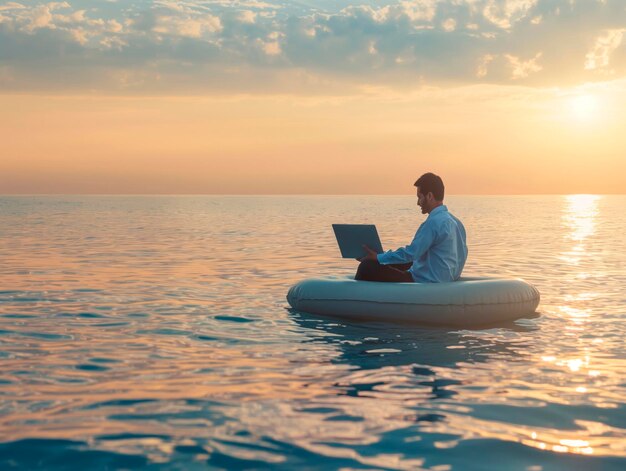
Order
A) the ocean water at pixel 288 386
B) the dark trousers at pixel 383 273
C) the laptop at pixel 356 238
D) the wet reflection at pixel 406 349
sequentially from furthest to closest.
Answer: the dark trousers at pixel 383 273
the laptop at pixel 356 238
the wet reflection at pixel 406 349
the ocean water at pixel 288 386

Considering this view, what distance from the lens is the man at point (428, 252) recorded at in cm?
1027

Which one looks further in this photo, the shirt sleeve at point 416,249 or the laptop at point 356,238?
the laptop at point 356,238

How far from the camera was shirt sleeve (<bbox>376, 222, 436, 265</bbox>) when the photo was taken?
10250 mm

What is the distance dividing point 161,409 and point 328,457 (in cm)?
161

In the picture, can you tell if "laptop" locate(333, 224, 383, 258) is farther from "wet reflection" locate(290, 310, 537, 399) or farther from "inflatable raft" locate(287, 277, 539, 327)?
"wet reflection" locate(290, 310, 537, 399)

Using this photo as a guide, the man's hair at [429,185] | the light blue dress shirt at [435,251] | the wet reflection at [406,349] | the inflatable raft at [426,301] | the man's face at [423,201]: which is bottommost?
the wet reflection at [406,349]

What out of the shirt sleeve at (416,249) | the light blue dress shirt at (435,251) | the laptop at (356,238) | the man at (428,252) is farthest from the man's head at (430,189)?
the laptop at (356,238)

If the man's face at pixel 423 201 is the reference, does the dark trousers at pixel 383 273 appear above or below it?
below

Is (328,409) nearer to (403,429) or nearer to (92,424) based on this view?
(403,429)

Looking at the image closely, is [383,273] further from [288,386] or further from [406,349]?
[288,386]

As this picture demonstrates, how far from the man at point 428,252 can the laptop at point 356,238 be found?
0.09 m

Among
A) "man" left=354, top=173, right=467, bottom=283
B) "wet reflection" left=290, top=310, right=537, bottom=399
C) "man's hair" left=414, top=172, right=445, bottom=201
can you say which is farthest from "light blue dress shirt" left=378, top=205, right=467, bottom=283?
"wet reflection" left=290, top=310, right=537, bottom=399

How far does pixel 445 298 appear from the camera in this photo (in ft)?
33.5

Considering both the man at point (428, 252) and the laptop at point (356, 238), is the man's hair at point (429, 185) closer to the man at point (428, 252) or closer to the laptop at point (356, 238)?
the man at point (428, 252)
